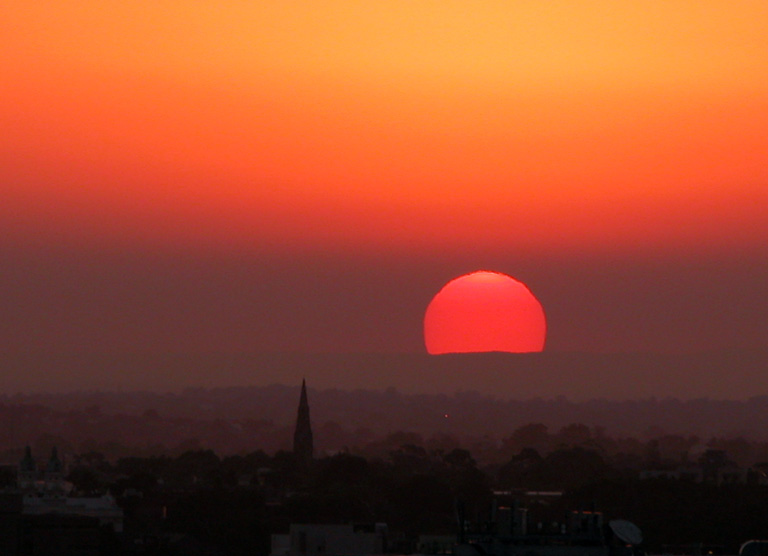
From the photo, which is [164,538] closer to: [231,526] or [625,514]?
[231,526]

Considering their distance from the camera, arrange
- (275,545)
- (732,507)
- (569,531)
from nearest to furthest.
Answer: (569,531), (275,545), (732,507)

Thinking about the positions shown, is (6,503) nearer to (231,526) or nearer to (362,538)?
(231,526)

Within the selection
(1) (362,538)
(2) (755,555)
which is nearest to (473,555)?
Answer: (2) (755,555)

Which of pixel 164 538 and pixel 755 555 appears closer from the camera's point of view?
pixel 755 555

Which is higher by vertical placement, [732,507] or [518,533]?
[732,507]

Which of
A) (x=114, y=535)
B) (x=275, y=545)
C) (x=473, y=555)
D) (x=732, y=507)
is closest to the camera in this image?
(x=473, y=555)

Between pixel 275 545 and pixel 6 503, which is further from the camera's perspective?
pixel 6 503

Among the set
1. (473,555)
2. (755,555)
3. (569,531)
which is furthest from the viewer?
(755,555)

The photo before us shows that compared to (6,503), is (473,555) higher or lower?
lower

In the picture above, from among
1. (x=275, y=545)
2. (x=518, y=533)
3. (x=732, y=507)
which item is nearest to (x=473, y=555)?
(x=518, y=533)
